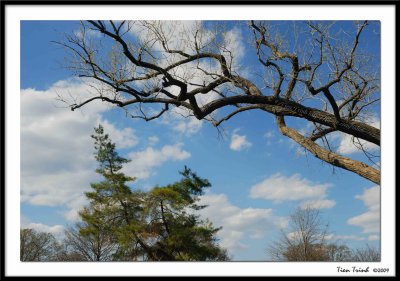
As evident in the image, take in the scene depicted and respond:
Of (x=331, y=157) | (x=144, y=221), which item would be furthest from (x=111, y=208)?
(x=331, y=157)

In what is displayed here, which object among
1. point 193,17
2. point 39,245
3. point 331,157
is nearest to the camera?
point 193,17

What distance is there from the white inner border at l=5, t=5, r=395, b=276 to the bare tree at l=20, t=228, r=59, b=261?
11.9 m

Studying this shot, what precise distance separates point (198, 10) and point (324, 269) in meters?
3.12

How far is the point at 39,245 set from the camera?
706 inches

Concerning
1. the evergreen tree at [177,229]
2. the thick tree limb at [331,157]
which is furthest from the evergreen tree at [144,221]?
the thick tree limb at [331,157]

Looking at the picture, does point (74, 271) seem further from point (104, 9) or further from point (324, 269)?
point (104, 9)

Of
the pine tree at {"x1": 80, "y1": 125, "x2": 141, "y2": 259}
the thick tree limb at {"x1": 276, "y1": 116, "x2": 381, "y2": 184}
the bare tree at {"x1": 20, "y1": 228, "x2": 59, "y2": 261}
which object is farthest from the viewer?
the pine tree at {"x1": 80, "y1": 125, "x2": 141, "y2": 259}

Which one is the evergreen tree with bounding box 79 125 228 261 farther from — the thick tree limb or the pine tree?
the thick tree limb

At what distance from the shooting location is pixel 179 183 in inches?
848

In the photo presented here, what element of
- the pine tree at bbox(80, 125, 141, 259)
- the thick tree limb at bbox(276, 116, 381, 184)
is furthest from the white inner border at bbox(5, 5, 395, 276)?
the pine tree at bbox(80, 125, 141, 259)

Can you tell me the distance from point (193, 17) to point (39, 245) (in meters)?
15.7

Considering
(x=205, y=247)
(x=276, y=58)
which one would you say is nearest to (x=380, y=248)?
(x=276, y=58)

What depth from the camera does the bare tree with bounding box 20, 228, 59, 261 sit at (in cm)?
1679

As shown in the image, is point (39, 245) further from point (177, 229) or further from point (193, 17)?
point (193, 17)
